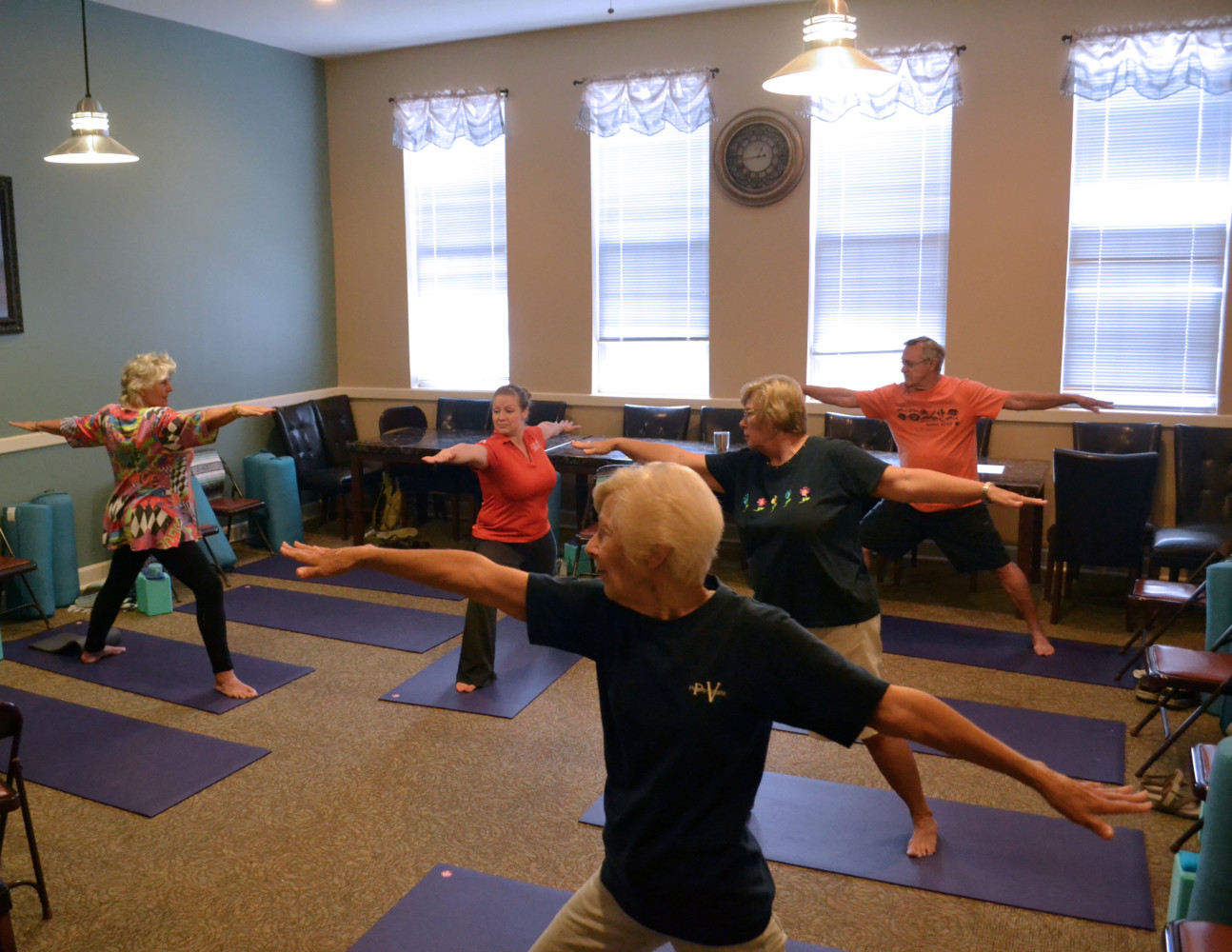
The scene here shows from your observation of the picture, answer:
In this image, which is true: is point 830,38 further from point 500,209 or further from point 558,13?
point 500,209

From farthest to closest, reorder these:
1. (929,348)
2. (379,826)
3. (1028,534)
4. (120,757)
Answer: (1028,534) < (929,348) < (120,757) < (379,826)

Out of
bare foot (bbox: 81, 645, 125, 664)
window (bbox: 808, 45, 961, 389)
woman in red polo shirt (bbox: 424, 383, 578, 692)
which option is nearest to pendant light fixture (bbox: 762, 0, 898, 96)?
woman in red polo shirt (bbox: 424, 383, 578, 692)

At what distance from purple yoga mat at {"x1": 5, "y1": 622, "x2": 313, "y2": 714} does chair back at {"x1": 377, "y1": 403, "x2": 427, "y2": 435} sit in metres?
2.75

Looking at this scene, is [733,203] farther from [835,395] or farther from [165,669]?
[165,669]

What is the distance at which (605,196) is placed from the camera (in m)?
7.06

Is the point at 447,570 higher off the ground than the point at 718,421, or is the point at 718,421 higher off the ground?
the point at 447,570

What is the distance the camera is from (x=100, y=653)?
4.77 metres

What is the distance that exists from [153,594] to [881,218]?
459 centimetres

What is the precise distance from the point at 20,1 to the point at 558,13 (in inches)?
116

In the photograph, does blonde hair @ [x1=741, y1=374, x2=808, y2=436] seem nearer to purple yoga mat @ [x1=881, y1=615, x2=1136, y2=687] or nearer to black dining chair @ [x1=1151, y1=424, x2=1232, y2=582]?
purple yoga mat @ [x1=881, y1=615, x2=1136, y2=687]

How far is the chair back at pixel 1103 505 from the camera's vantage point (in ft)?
16.1

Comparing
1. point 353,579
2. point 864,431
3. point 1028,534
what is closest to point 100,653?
point 353,579

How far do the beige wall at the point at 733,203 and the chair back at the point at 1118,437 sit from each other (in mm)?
207

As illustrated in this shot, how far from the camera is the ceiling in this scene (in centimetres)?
620
